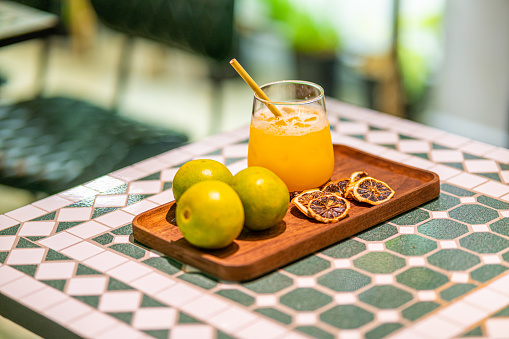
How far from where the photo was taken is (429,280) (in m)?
1.23

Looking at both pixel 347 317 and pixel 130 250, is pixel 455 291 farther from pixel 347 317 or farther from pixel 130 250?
pixel 130 250

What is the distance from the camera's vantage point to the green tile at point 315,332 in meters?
1.09

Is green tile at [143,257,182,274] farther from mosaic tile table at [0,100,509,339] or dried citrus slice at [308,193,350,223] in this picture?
dried citrus slice at [308,193,350,223]

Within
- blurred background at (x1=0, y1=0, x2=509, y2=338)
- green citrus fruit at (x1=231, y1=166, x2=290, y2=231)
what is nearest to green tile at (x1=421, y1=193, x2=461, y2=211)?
green citrus fruit at (x1=231, y1=166, x2=290, y2=231)

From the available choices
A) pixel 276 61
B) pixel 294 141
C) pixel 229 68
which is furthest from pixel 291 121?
pixel 276 61

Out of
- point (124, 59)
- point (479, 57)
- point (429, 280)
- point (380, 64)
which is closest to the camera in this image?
point (429, 280)

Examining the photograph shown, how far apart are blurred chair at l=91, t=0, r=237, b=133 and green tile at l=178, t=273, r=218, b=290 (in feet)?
4.08

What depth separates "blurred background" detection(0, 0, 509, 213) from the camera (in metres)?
2.63

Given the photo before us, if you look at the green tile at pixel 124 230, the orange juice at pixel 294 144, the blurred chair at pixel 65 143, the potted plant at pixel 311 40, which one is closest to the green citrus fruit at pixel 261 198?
the orange juice at pixel 294 144

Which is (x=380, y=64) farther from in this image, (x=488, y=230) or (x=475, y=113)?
(x=488, y=230)

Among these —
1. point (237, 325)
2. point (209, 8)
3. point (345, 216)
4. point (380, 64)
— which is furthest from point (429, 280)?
point (380, 64)

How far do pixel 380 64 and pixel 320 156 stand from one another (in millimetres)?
1732

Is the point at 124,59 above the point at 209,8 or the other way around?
the other way around

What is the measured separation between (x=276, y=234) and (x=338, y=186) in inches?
7.9
